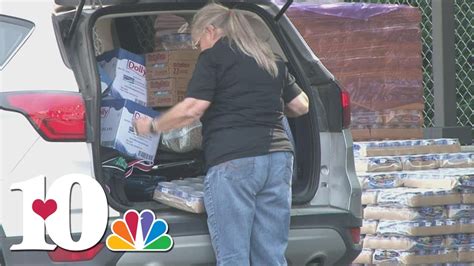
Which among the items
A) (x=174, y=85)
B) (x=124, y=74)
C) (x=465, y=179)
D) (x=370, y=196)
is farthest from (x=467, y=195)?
(x=124, y=74)

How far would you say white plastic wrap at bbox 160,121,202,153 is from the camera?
5.48m

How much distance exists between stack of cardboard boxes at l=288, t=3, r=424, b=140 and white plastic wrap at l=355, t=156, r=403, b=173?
0.42m

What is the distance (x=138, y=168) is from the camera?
532 centimetres

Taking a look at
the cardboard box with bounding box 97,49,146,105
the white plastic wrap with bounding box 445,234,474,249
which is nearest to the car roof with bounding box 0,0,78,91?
the cardboard box with bounding box 97,49,146,105

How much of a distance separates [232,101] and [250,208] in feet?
1.66

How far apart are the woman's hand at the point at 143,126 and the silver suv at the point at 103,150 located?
0.65ft

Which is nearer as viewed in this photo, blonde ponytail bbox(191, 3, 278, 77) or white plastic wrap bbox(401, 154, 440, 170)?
blonde ponytail bbox(191, 3, 278, 77)

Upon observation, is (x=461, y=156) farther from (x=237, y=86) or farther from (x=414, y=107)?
(x=237, y=86)

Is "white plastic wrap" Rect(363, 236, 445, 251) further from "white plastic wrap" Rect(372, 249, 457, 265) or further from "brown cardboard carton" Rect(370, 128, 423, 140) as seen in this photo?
"brown cardboard carton" Rect(370, 128, 423, 140)

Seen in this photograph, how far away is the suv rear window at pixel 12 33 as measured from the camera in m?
4.74

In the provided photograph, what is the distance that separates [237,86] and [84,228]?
983 millimetres

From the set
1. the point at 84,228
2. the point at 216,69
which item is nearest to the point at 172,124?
the point at 216,69

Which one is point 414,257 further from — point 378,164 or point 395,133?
point 395,133

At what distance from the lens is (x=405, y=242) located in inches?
281
